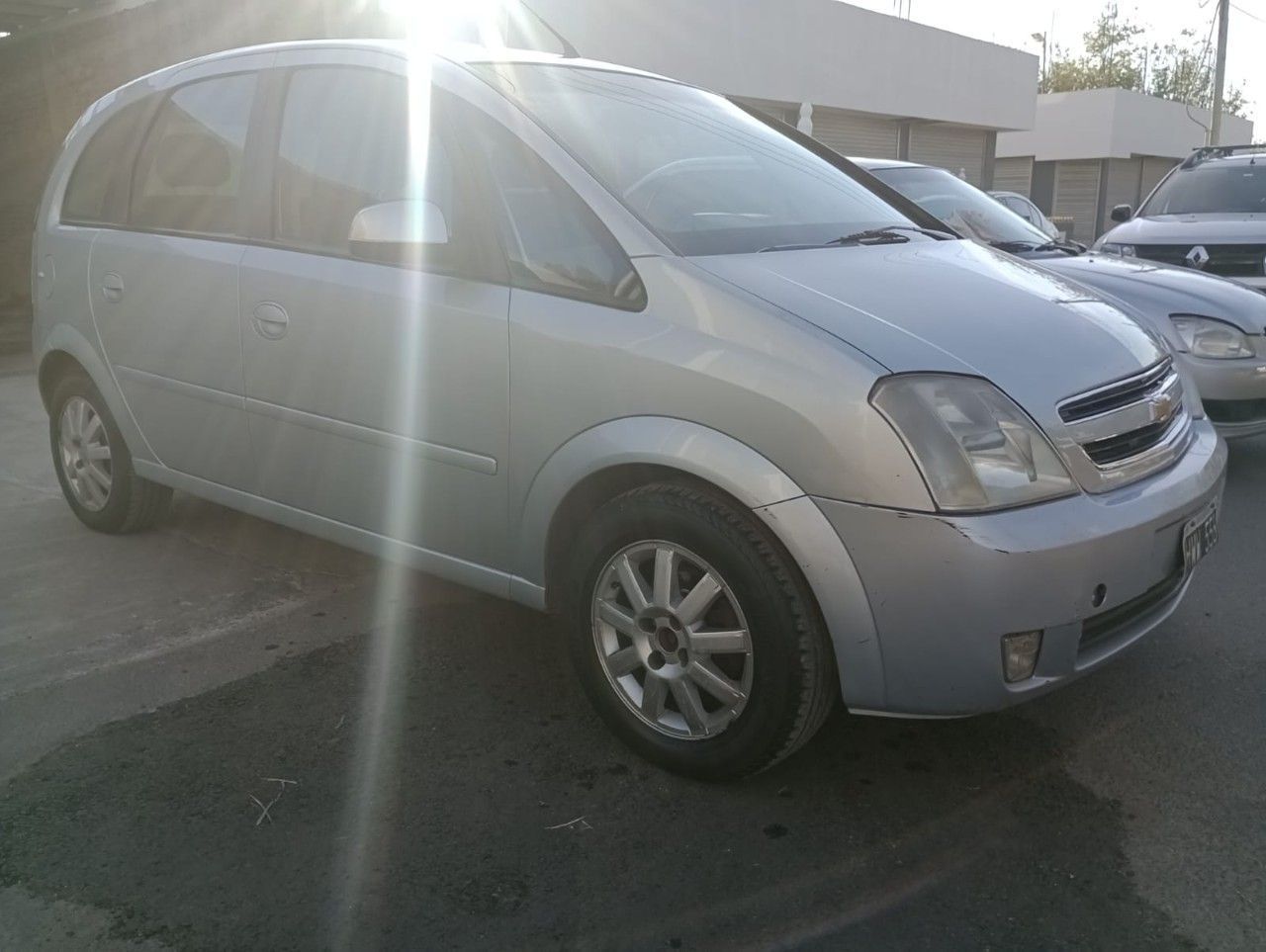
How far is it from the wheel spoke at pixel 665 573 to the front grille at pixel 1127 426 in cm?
95

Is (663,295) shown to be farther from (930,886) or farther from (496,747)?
(930,886)

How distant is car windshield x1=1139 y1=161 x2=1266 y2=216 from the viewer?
8360 mm

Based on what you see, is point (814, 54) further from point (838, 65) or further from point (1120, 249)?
point (1120, 249)

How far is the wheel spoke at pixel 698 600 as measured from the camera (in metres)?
2.72

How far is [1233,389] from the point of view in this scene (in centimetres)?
534

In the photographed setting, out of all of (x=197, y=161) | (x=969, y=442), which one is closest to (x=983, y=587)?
(x=969, y=442)

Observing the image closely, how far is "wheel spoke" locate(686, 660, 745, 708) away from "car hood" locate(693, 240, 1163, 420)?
824 mm

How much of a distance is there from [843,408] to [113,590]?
3.00 metres

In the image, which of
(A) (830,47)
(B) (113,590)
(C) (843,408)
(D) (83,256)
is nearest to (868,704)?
(C) (843,408)

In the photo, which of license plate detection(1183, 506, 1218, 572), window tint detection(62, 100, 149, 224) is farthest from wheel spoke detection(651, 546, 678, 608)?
window tint detection(62, 100, 149, 224)

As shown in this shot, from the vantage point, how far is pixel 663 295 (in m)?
2.82

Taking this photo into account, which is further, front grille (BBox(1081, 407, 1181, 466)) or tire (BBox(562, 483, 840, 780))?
front grille (BBox(1081, 407, 1181, 466))

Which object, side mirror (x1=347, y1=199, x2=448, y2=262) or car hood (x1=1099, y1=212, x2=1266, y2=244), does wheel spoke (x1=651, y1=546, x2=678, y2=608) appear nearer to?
side mirror (x1=347, y1=199, x2=448, y2=262)

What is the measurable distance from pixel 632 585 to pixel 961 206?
4.41m
